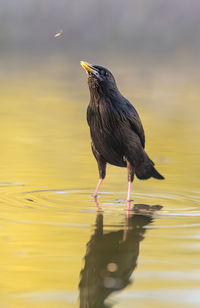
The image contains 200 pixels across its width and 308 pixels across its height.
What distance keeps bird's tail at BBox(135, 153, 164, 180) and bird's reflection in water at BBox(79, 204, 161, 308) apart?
3.37ft

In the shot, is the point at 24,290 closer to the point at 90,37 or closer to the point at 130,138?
the point at 130,138

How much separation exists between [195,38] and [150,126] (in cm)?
4777

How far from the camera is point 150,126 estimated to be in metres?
14.7

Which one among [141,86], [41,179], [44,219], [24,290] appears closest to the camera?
[24,290]

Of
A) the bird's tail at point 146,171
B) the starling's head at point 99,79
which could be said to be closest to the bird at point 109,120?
the starling's head at point 99,79

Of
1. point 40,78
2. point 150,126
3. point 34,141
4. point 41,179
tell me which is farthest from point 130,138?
point 40,78

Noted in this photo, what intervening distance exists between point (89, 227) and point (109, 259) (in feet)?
3.18

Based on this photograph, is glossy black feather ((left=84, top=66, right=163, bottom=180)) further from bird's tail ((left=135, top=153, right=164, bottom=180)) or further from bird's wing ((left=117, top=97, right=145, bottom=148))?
bird's tail ((left=135, top=153, right=164, bottom=180))

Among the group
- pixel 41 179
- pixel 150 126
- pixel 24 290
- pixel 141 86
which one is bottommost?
pixel 24 290

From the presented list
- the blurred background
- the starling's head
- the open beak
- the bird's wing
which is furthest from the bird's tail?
the open beak

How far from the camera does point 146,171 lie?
8.74 metres

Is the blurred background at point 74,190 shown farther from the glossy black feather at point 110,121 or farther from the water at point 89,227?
the glossy black feather at point 110,121

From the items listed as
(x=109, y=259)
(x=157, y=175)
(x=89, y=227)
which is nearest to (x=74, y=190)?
(x=157, y=175)

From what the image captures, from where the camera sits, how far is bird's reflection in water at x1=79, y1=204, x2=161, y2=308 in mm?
5207
